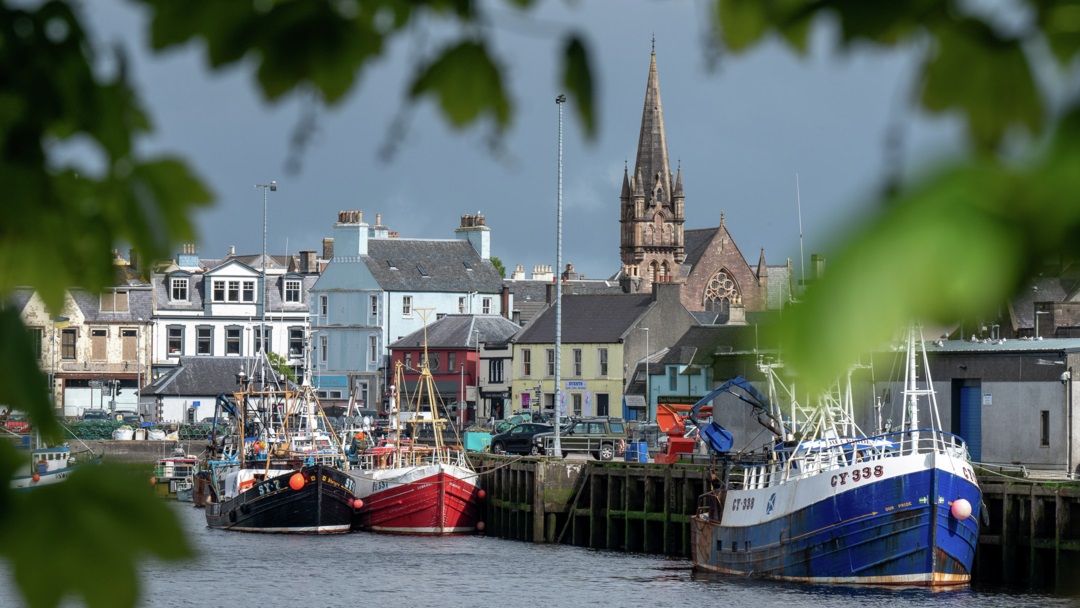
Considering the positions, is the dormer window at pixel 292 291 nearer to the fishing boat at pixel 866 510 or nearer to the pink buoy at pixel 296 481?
the pink buoy at pixel 296 481

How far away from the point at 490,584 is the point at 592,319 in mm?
45289

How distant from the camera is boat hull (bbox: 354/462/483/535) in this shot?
1804 inches

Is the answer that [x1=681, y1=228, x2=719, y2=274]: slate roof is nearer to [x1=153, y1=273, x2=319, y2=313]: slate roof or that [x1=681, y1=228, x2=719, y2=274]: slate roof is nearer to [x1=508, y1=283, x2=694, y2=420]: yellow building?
[x1=153, y1=273, x2=319, y2=313]: slate roof

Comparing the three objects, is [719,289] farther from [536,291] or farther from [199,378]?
[199,378]

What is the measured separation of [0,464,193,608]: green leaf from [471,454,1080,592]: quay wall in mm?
29630

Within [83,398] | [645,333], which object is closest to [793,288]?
[645,333]

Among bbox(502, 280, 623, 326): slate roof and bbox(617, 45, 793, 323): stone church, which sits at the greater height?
bbox(617, 45, 793, 323): stone church

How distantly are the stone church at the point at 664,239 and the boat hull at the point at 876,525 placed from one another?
78.9 meters

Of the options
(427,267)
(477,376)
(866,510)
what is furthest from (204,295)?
(866,510)

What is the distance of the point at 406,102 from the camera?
2293 mm

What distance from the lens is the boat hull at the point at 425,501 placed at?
4581 centimetres

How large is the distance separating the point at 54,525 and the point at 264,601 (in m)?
28.7

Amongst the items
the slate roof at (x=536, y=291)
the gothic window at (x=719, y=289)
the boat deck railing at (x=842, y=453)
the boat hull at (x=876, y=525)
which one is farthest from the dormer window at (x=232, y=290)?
the boat hull at (x=876, y=525)

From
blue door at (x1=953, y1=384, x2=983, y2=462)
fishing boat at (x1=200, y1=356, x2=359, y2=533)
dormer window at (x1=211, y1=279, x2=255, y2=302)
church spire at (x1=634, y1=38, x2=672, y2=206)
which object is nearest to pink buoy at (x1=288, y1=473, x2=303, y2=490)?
fishing boat at (x1=200, y1=356, x2=359, y2=533)
